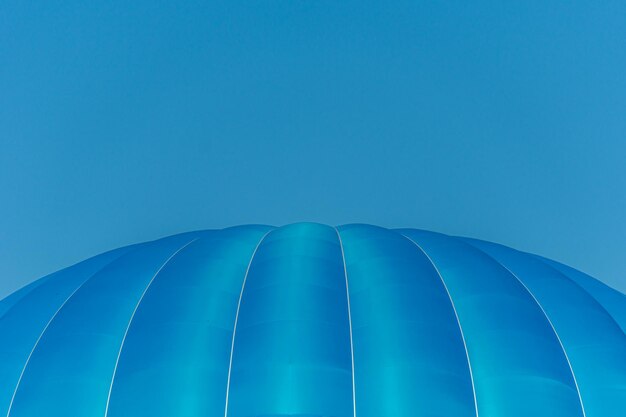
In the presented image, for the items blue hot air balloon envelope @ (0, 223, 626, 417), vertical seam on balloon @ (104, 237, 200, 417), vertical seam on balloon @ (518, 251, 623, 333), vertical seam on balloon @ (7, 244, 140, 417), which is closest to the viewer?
blue hot air balloon envelope @ (0, 223, 626, 417)

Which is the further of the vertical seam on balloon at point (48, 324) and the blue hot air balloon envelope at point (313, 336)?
the vertical seam on balloon at point (48, 324)

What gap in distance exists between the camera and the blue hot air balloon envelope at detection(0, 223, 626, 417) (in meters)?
5.95

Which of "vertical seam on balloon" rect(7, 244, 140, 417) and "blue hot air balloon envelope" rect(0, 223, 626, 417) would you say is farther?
"vertical seam on balloon" rect(7, 244, 140, 417)

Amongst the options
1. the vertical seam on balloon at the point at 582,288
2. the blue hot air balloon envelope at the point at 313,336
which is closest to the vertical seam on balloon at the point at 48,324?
the blue hot air balloon envelope at the point at 313,336

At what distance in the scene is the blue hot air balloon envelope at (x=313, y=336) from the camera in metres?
5.95

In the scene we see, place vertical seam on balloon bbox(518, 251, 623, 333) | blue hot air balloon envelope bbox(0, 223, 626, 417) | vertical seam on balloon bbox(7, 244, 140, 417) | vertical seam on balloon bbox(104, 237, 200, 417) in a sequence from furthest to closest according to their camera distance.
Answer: vertical seam on balloon bbox(518, 251, 623, 333) < vertical seam on balloon bbox(7, 244, 140, 417) < vertical seam on balloon bbox(104, 237, 200, 417) < blue hot air balloon envelope bbox(0, 223, 626, 417)

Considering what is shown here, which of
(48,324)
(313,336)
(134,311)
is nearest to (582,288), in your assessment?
(313,336)

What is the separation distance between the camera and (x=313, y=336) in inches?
246

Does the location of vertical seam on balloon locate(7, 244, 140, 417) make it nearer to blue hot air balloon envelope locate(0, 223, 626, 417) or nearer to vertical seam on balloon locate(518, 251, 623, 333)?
blue hot air balloon envelope locate(0, 223, 626, 417)

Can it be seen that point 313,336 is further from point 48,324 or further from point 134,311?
point 48,324

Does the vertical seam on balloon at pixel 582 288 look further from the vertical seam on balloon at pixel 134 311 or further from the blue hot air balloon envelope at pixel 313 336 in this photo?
the vertical seam on balloon at pixel 134 311

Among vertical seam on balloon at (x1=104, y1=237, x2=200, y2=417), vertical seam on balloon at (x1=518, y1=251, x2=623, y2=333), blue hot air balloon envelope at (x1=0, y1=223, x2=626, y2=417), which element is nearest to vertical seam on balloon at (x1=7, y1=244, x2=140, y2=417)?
blue hot air balloon envelope at (x1=0, y1=223, x2=626, y2=417)

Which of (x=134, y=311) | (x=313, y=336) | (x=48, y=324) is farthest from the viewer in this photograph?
(x=48, y=324)

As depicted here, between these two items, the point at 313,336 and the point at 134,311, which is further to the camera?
the point at 134,311
